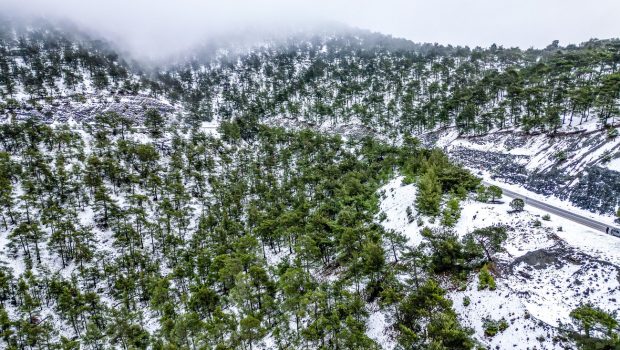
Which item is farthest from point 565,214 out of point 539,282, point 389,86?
point 389,86

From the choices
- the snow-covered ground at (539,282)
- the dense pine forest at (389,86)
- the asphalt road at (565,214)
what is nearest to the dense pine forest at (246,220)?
the dense pine forest at (389,86)

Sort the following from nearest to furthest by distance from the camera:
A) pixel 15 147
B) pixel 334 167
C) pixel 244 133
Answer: pixel 334 167
pixel 15 147
pixel 244 133

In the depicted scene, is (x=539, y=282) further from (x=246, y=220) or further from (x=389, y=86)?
(x=389, y=86)

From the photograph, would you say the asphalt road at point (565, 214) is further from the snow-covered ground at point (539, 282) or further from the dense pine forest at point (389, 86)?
the dense pine forest at point (389, 86)

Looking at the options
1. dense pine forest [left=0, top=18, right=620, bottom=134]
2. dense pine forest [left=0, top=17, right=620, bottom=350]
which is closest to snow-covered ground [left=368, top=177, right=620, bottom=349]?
dense pine forest [left=0, top=17, right=620, bottom=350]

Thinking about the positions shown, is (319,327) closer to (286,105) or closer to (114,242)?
(114,242)

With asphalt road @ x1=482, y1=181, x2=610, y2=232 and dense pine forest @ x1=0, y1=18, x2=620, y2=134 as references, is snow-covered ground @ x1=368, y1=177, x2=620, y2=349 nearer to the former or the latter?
asphalt road @ x1=482, y1=181, x2=610, y2=232

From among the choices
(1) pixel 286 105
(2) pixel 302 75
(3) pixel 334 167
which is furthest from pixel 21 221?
(2) pixel 302 75
